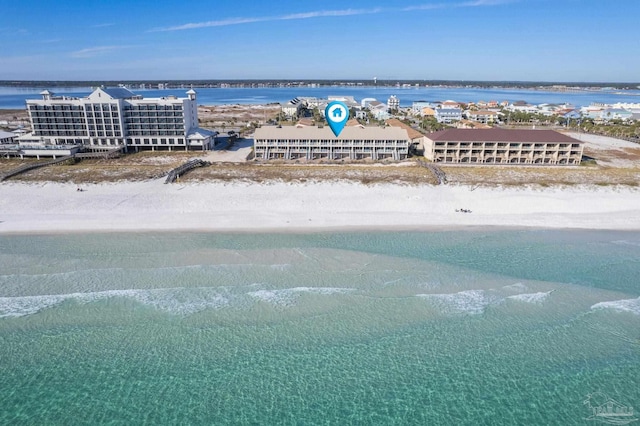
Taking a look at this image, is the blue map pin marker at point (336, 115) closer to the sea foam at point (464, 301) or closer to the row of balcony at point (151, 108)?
the row of balcony at point (151, 108)

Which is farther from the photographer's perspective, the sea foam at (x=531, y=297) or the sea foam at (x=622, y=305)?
the sea foam at (x=531, y=297)

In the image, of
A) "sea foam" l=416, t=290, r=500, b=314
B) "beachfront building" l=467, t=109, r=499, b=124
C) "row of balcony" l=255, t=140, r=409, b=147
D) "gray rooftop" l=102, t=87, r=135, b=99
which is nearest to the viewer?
"sea foam" l=416, t=290, r=500, b=314

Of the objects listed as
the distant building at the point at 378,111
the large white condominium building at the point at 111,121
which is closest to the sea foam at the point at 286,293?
the large white condominium building at the point at 111,121

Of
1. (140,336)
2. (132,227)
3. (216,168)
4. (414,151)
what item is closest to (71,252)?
(132,227)

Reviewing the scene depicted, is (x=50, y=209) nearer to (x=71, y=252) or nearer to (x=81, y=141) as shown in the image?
(x=71, y=252)

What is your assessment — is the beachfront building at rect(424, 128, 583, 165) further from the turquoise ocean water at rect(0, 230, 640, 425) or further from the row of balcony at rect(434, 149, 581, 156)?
the turquoise ocean water at rect(0, 230, 640, 425)

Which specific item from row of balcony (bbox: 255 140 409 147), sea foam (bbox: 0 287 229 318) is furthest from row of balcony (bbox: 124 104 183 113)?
A: sea foam (bbox: 0 287 229 318)
